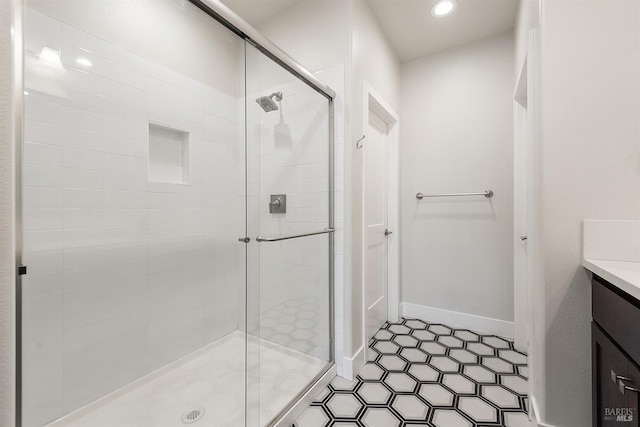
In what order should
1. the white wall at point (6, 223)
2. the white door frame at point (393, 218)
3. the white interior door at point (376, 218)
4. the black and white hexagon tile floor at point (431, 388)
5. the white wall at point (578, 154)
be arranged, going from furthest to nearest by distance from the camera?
the white door frame at point (393, 218), the white interior door at point (376, 218), the black and white hexagon tile floor at point (431, 388), the white wall at point (578, 154), the white wall at point (6, 223)

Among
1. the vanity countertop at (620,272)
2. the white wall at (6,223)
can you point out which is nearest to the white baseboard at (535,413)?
the vanity countertop at (620,272)

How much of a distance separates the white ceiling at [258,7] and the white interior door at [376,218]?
984mm

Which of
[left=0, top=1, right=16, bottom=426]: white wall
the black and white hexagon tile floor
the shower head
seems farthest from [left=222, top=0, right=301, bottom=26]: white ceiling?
the black and white hexagon tile floor

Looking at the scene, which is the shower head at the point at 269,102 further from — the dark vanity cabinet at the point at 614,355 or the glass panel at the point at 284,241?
the dark vanity cabinet at the point at 614,355

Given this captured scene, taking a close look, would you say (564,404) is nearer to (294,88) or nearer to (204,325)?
(204,325)

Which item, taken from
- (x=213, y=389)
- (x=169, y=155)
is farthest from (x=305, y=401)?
(x=169, y=155)

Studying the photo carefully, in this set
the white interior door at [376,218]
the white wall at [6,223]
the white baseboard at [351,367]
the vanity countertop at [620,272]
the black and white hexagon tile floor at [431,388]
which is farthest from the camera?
the white interior door at [376,218]

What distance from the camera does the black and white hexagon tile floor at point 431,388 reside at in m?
1.39

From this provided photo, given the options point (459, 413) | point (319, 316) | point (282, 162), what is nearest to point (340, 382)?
point (319, 316)

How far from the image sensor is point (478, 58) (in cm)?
233

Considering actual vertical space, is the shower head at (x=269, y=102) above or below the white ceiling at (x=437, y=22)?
below

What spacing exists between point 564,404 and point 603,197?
32.9 inches

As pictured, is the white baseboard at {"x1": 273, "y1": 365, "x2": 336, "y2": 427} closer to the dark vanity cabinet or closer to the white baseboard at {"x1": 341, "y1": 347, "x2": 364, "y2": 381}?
the white baseboard at {"x1": 341, "y1": 347, "x2": 364, "y2": 381}

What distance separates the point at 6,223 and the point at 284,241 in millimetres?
1080
